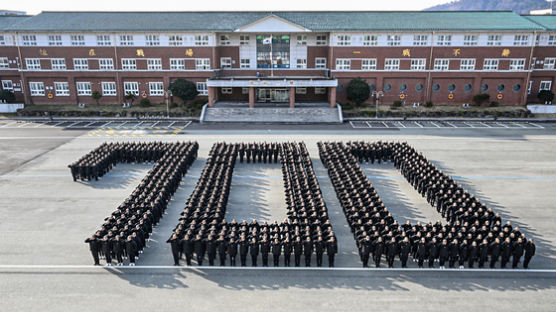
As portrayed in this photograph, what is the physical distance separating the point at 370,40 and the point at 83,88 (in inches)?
1309

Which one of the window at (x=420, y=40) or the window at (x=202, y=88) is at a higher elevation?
the window at (x=420, y=40)

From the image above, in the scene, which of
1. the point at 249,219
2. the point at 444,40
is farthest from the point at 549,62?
the point at 249,219

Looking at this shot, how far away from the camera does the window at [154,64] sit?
46.3 meters

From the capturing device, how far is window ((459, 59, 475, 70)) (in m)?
45.4

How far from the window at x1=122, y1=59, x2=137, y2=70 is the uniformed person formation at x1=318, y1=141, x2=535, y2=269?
34557 millimetres

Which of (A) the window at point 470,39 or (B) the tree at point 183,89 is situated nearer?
(B) the tree at point 183,89

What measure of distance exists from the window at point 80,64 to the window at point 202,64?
1247 centimetres

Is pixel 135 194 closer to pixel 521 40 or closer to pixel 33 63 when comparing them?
pixel 33 63

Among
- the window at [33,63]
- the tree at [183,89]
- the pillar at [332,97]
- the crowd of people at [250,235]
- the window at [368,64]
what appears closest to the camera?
the crowd of people at [250,235]

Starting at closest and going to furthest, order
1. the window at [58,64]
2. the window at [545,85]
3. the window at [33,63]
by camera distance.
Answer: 1. the window at [58,64]
2. the window at [33,63]
3. the window at [545,85]

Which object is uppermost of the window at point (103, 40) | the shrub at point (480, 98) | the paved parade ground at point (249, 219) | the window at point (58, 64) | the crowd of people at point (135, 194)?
the window at point (103, 40)

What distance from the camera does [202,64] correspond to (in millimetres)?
46438

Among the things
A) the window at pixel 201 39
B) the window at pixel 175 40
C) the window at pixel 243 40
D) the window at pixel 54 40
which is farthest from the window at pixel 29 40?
the window at pixel 243 40

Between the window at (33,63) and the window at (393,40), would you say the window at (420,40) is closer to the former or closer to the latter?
the window at (393,40)
